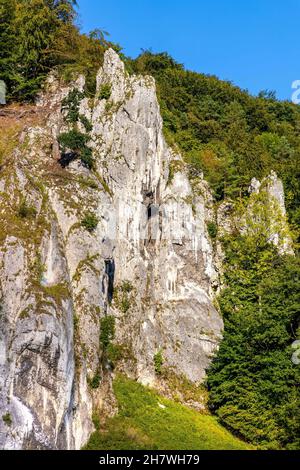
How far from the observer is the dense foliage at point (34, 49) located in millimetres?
43125

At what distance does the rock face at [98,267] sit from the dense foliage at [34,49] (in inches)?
83.9

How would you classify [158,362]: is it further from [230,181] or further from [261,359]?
[230,181]

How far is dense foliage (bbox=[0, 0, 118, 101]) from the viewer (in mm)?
43125

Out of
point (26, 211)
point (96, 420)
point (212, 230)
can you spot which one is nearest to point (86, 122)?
point (212, 230)

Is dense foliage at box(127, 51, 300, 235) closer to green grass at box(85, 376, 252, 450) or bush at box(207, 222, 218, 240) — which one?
bush at box(207, 222, 218, 240)

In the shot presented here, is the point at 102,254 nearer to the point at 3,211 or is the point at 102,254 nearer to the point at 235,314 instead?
the point at 3,211

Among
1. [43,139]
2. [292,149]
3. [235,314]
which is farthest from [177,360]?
[292,149]

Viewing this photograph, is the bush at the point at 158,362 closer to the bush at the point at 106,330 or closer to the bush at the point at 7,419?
the bush at the point at 106,330

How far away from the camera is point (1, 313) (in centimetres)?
2289

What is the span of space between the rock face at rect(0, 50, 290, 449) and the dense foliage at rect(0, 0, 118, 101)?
213 centimetres

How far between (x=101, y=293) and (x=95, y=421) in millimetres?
7177

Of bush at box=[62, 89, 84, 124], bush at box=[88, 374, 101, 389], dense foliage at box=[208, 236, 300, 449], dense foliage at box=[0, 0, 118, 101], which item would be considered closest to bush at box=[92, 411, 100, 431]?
bush at box=[88, 374, 101, 389]

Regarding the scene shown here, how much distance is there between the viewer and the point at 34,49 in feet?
145

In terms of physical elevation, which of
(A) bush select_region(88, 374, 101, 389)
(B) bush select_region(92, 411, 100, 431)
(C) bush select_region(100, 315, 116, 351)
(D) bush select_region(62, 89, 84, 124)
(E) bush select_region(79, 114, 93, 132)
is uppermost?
(D) bush select_region(62, 89, 84, 124)
